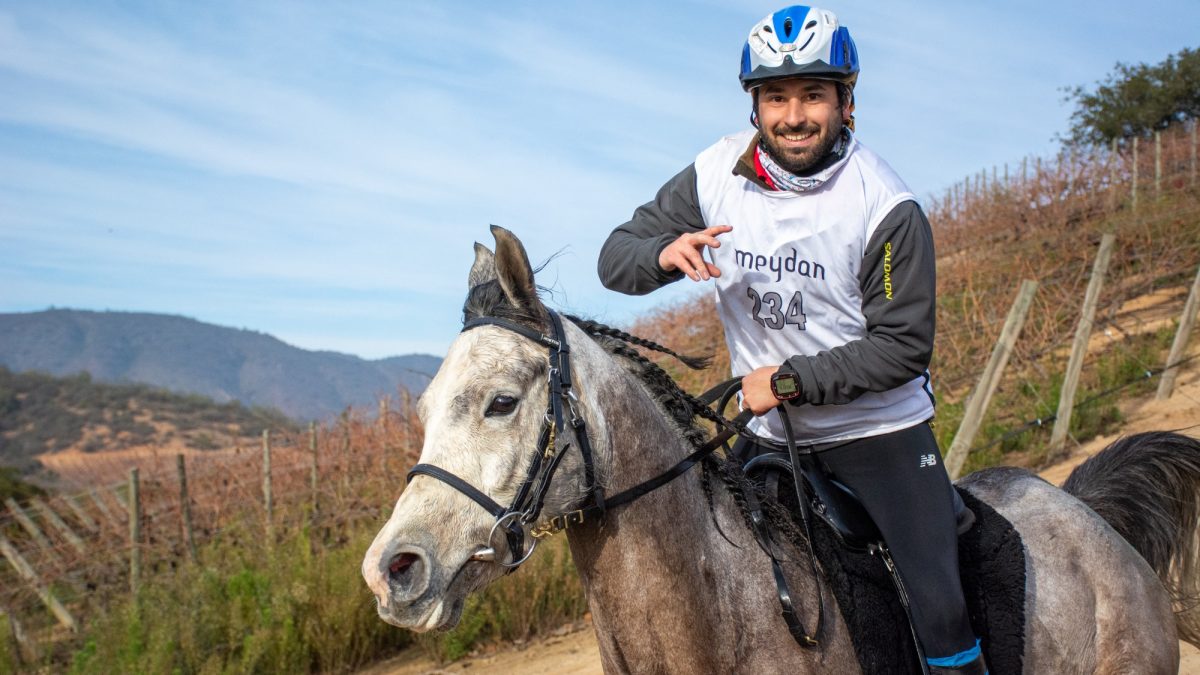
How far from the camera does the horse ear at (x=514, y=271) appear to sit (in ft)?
7.53

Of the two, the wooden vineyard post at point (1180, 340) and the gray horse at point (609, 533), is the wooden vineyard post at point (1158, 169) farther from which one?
the gray horse at point (609, 533)

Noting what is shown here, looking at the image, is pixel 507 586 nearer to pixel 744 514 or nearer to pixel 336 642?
pixel 336 642

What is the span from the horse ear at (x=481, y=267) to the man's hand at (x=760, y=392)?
86 cm

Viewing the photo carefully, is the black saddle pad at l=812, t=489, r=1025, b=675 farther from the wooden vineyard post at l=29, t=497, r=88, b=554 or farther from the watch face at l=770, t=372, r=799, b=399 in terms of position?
the wooden vineyard post at l=29, t=497, r=88, b=554

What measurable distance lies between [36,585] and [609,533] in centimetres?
1053

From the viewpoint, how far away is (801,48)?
2840 millimetres

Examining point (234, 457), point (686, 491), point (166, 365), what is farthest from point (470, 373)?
point (166, 365)

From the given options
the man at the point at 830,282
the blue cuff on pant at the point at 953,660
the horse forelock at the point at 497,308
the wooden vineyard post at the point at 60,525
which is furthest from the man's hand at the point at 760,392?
the wooden vineyard post at the point at 60,525

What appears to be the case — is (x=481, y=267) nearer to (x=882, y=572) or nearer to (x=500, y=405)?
(x=500, y=405)

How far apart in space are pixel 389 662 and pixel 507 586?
1.26 meters

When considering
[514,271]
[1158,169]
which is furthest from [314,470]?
[1158,169]

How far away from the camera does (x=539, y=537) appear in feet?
7.72

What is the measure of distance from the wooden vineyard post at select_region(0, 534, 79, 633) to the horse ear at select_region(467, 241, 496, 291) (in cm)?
890

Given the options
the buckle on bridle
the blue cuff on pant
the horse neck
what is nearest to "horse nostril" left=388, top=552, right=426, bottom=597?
the buckle on bridle
